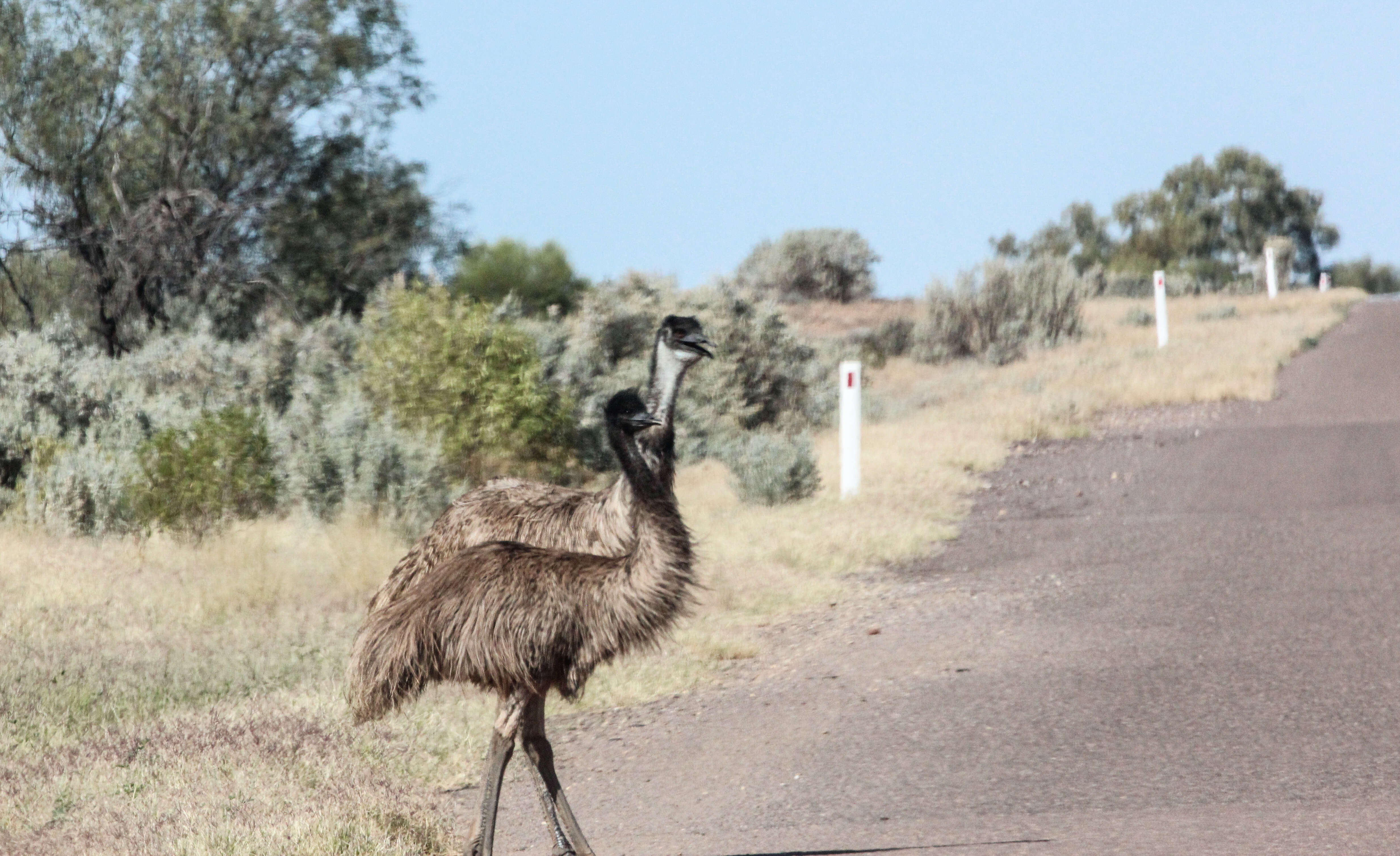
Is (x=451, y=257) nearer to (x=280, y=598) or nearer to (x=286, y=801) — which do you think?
(x=280, y=598)

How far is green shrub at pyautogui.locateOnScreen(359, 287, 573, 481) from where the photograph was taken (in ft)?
53.1

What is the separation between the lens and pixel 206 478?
14047 millimetres

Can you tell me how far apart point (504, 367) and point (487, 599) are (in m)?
11.4

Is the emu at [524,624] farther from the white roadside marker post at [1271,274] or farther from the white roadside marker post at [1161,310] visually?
the white roadside marker post at [1271,274]

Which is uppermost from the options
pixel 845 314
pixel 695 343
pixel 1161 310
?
pixel 845 314

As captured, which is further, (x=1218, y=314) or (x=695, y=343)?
(x=1218, y=314)

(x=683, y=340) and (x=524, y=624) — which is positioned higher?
(x=683, y=340)

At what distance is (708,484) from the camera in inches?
688

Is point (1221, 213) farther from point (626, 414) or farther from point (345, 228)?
point (626, 414)

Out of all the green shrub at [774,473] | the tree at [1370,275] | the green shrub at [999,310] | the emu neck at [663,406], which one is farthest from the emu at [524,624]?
the tree at [1370,275]

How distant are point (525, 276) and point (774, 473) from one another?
19966mm

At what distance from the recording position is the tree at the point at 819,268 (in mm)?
46750

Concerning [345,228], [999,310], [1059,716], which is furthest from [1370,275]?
[1059,716]

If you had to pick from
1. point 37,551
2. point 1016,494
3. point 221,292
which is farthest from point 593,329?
point 37,551
